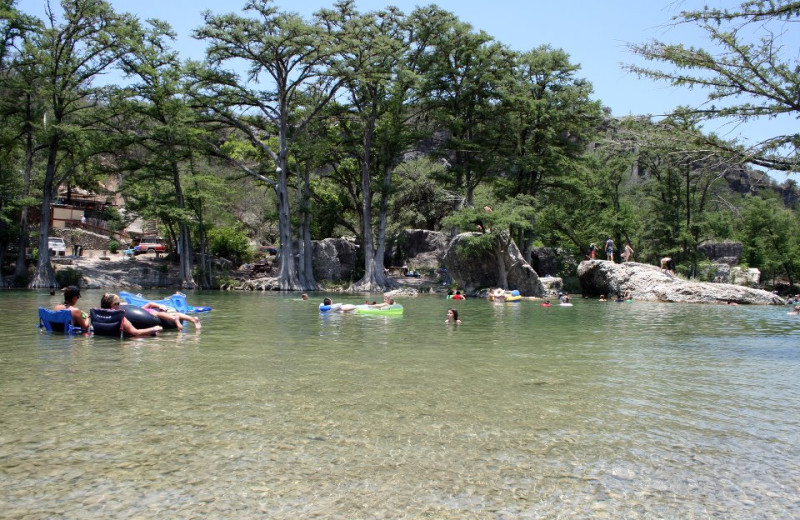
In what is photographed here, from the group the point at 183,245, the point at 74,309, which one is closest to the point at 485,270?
the point at 183,245

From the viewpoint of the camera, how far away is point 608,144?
12.4 meters

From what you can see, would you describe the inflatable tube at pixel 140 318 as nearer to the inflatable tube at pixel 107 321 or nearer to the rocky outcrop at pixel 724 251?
the inflatable tube at pixel 107 321

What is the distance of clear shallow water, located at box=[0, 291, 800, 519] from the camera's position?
172 inches

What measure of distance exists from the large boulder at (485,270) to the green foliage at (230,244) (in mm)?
18822

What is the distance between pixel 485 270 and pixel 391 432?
97.8 ft

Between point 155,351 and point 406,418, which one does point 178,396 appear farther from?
point 155,351

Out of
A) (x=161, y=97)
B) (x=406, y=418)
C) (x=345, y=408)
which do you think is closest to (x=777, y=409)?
(x=406, y=418)

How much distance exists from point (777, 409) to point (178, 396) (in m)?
7.29

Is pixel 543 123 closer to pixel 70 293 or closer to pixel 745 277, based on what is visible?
pixel 745 277

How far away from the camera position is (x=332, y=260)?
43.2 m

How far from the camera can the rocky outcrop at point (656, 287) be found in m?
30.2

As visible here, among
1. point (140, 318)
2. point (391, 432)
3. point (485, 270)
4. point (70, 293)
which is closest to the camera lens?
point (391, 432)

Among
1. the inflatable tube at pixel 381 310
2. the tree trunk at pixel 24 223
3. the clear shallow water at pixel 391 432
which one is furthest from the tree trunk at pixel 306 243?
the clear shallow water at pixel 391 432

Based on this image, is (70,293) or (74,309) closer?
(70,293)
